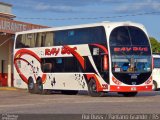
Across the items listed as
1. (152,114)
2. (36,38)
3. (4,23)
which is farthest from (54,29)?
(152,114)

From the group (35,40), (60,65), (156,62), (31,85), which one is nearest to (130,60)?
(60,65)

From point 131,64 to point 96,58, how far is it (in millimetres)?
1849

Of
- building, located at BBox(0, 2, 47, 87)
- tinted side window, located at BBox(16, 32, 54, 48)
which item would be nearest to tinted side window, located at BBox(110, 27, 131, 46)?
tinted side window, located at BBox(16, 32, 54, 48)

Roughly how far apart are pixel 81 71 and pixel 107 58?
7.62 feet

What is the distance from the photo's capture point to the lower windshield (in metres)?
27.7

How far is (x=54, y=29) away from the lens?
3148 cm

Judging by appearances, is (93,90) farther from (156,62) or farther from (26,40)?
(156,62)

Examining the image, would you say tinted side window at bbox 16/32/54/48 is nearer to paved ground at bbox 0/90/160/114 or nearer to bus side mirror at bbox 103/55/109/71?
bus side mirror at bbox 103/55/109/71

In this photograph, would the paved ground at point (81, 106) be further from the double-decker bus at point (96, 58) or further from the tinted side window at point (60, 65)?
the tinted side window at point (60, 65)

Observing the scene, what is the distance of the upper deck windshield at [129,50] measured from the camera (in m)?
27.7

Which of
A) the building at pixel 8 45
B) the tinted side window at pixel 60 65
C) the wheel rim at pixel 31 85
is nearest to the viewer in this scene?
the tinted side window at pixel 60 65

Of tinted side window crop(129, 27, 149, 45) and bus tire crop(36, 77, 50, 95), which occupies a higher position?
tinted side window crop(129, 27, 149, 45)

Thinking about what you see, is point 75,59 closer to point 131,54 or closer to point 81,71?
point 81,71

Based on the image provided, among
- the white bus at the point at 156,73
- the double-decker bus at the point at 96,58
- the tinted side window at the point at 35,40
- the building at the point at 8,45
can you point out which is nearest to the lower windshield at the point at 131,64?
the double-decker bus at the point at 96,58
